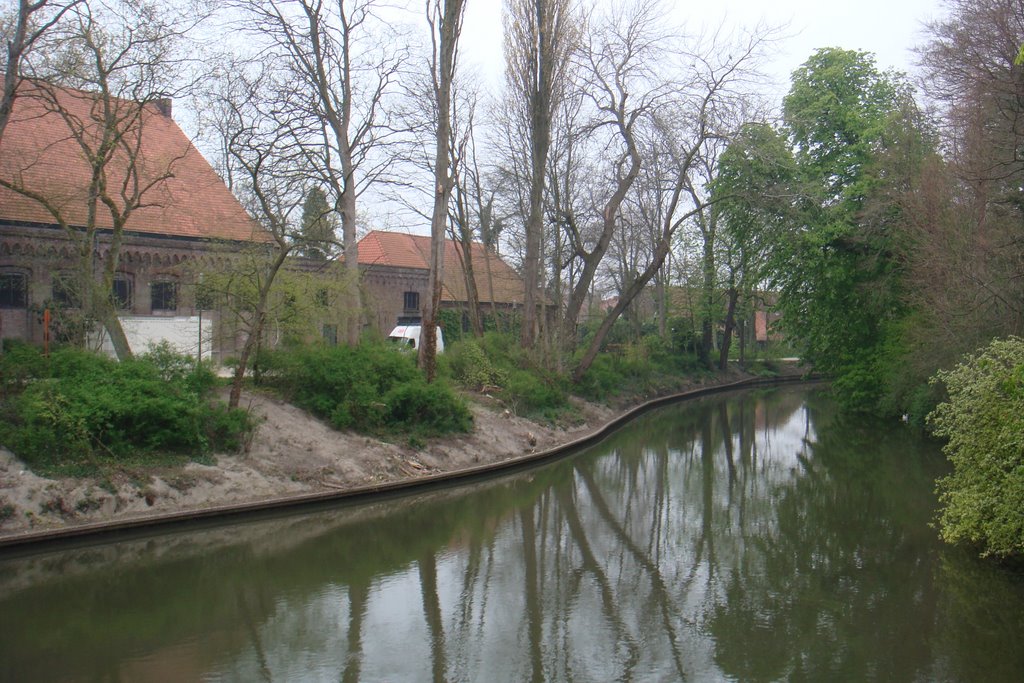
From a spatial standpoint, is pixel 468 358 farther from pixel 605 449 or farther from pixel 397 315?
pixel 397 315

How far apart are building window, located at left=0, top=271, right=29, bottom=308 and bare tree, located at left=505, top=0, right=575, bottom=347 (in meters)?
13.3

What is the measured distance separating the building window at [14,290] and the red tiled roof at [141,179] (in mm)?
1507

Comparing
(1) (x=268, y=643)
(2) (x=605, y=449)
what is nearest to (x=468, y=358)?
(2) (x=605, y=449)

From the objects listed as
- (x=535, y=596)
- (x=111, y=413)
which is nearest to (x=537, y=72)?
(x=111, y=413)

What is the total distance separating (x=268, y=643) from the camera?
26.8 feet

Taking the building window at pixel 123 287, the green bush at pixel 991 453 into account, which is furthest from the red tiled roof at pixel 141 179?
the green bush at pixel 991 453

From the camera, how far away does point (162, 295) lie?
2455 cm

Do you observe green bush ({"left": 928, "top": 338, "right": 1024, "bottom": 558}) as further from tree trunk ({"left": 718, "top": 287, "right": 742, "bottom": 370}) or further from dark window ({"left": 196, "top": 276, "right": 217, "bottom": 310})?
tree trunk ({"left": 718, "top": 287, "right": 742, "bottom": 370})

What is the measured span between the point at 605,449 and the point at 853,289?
11.1m

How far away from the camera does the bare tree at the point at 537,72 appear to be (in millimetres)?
23406

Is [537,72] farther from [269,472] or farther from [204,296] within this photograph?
[269,472]

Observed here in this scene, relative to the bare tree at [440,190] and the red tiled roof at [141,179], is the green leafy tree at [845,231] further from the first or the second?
the red tiled roof at [141,179]

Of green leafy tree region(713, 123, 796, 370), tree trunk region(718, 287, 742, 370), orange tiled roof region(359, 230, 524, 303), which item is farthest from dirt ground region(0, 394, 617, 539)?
tree trunk region(718, 287, 742, 370)

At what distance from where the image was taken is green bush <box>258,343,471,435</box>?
683 inches
